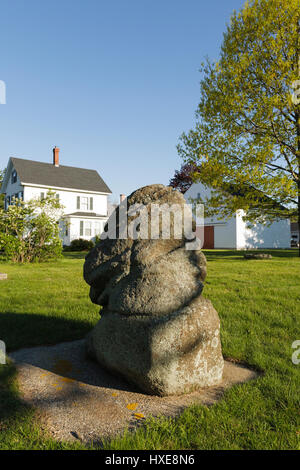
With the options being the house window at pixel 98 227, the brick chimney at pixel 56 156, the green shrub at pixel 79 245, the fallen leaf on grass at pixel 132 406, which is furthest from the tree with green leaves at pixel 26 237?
the brick chimney at pixel 56 156

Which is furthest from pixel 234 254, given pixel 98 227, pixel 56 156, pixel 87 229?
pixel 56 156

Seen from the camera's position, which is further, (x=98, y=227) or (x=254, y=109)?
(x=98, y=227)

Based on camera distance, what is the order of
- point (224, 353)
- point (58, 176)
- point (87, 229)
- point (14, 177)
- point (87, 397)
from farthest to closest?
point (58, 176) → point (14, 177) → point (87, 229) → point (224, 353) → point (87, 397)

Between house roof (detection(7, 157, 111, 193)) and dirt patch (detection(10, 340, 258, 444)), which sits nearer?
dirt patch (detection(10, 340, 258, 444))

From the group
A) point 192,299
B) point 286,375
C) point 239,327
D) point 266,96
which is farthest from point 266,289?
point 266,96

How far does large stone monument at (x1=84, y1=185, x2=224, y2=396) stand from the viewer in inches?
124

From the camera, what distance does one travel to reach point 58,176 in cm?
3284

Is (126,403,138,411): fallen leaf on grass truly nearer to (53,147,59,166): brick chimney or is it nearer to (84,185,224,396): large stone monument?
(84,185,224,396): large stone monument

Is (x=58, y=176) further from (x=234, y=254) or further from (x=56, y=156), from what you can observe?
(x=234, y=254)

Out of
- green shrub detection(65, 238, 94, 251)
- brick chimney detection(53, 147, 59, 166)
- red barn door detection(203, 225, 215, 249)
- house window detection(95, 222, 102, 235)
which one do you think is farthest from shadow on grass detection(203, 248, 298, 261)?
brick chimney detection(53, 147, 59, 166)

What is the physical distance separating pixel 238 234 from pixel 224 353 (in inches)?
973

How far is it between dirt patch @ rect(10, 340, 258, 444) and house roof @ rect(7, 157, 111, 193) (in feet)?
92.9

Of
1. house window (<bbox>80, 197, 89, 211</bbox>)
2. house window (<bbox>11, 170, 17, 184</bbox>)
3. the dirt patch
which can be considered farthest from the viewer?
house window (<bbox>80, 197, 89, 211</bbox>)
